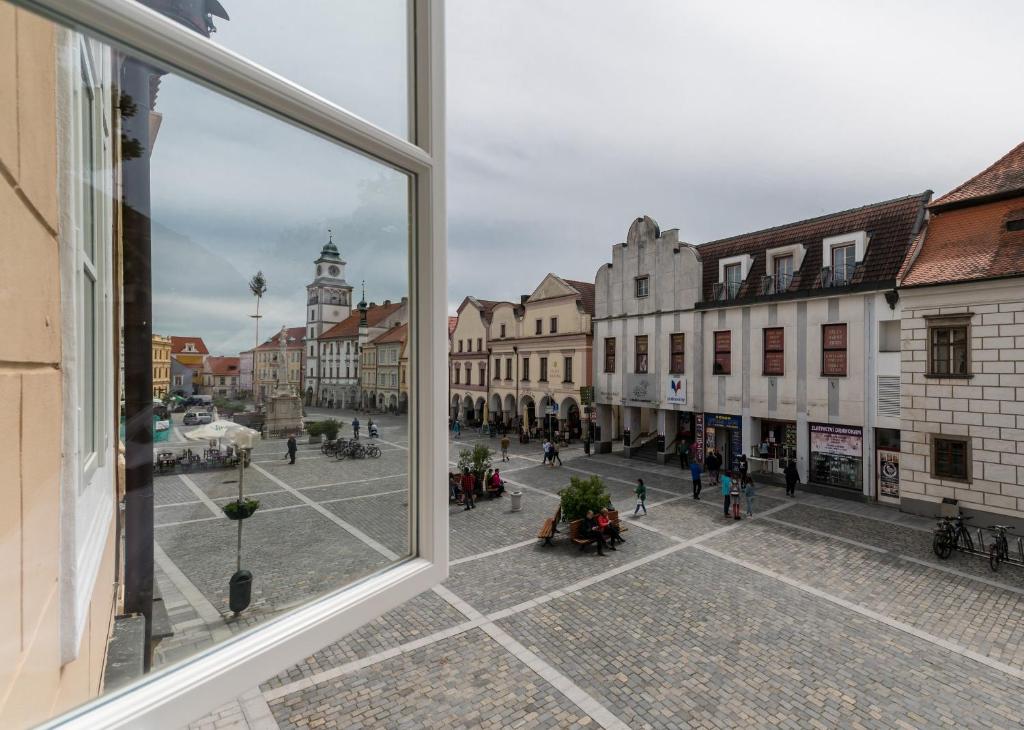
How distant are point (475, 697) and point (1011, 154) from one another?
22381 millimetres

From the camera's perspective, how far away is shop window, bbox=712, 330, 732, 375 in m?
23.3

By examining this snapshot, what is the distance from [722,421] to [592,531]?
12617 mm

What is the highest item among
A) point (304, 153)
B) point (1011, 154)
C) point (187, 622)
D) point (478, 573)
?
point (1011, 154)

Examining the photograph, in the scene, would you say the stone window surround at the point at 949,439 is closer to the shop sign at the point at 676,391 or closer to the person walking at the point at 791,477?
the person walking at the point at 791,477

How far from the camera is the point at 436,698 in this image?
734 centimetres

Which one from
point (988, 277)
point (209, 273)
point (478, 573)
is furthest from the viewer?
point (988, 277)

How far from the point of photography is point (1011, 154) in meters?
16.9

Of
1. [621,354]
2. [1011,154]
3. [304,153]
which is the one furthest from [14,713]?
[621,354]

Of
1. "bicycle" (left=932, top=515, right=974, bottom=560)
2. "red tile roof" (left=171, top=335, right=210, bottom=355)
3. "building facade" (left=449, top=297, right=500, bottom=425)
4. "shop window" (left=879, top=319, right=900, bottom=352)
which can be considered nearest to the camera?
"red tile roof" (left=171, top=335, right=210, bottom=355)

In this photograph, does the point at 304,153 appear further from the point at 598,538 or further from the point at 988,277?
the point at 988,277

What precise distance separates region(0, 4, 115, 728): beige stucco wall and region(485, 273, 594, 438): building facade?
29152 millimetres

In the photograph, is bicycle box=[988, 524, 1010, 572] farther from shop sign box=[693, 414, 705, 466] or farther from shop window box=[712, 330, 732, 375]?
shop sign box=[693, 414, 705, 466]

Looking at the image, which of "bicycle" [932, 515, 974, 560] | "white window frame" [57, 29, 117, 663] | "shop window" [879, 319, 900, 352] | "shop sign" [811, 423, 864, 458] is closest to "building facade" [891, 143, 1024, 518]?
"shop window" [879, 319, 900, 352]

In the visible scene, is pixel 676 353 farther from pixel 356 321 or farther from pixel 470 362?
pixel 356 321
